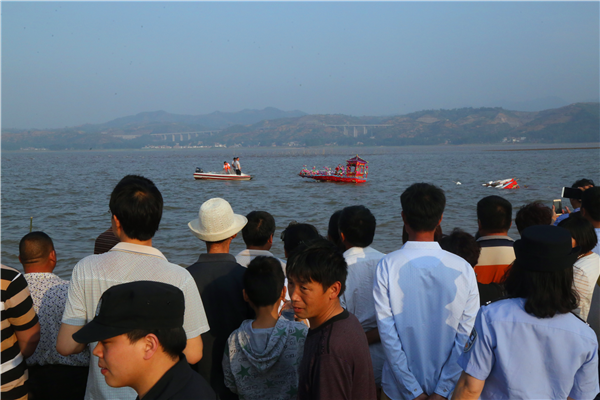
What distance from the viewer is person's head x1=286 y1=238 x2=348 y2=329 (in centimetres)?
229

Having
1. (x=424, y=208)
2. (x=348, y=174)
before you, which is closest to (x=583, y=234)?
(x=424, y=208)

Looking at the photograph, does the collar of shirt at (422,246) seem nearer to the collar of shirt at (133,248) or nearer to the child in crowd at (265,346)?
the child in crowd at (265,346)

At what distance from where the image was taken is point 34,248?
3309 millimetres

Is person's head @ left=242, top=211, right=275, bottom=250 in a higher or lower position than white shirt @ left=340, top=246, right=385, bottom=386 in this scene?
higher

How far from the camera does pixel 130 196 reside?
2.41 metres

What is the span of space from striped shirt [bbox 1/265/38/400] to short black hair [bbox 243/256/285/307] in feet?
3.84

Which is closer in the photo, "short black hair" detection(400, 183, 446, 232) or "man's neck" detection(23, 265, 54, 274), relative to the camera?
"short black hair" detection(400, 183, 446, 232)

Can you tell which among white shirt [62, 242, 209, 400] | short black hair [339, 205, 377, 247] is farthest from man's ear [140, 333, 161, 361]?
short black hair [339, 205, 377, 247]

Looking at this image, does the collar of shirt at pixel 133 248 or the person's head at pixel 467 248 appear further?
the person's head at pixel 467 248

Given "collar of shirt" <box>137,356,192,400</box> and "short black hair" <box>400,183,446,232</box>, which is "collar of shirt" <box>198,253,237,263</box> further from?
"collar of shirt" <box>137,356,192,400</box>

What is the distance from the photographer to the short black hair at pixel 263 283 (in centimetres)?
263

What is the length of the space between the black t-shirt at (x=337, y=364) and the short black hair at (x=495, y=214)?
2.11 metres

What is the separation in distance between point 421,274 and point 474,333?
0.62 metres

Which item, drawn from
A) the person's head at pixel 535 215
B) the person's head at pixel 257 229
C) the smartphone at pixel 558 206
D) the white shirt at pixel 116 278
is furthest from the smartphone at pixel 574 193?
the white shirt at pixel 116 278
